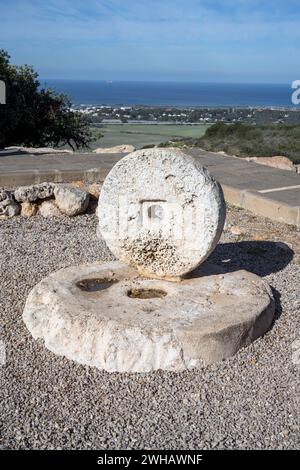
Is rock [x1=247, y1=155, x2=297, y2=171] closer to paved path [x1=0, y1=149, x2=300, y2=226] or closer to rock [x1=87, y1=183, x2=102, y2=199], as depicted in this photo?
paved path [x1=0, y1=149, x2=300, y2=226]

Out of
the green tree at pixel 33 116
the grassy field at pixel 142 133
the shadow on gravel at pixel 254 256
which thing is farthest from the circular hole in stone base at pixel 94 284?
the grassy field at pixel 142 133

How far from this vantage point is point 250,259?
7227mm

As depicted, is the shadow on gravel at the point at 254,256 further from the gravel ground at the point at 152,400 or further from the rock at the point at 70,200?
the rock at the point at 70,200

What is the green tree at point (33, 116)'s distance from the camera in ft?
54.2

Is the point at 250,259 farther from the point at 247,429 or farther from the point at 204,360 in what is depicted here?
the point at 247,429

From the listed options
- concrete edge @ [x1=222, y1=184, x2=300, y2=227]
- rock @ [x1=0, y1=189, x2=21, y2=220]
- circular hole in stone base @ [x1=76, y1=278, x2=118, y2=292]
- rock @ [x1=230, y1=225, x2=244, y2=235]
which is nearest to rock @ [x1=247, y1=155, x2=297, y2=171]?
concrete edge @ [x1=222, y1=184, x2=300, y2=227]

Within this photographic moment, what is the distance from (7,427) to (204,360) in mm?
1621

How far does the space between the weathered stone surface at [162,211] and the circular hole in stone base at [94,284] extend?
0.31 m

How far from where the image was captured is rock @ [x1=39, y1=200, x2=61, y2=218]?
8.91 m

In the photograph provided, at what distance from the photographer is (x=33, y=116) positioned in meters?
16.9

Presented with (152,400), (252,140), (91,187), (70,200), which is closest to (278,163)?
(91,187)

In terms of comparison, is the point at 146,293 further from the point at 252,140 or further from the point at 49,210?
the point at 252,140

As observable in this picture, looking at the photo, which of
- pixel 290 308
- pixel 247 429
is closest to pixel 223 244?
pixel 290 308
